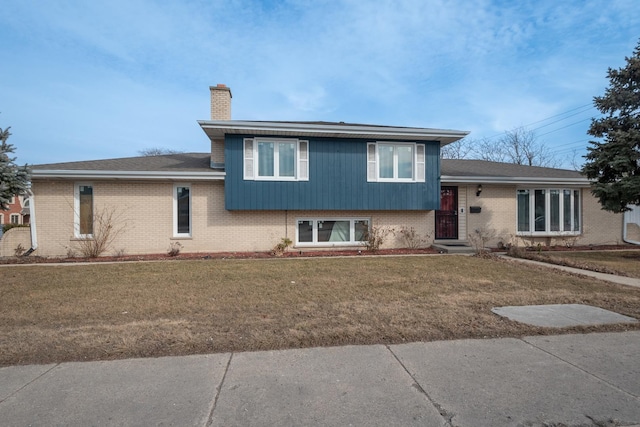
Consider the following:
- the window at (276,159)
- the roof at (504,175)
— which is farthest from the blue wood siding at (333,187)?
the roof at (504,175)

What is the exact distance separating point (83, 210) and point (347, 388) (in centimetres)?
1156

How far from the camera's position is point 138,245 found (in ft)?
36.7

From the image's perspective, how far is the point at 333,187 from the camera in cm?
1170

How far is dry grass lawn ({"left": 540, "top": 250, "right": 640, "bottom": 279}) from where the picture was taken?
8273mm

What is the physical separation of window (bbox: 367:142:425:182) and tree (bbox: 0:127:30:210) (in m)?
10.3

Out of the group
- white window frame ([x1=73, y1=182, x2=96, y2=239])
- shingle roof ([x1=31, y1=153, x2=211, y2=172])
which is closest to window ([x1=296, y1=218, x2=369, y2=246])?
shingle roof ([x1=31, y1=153, x2=211, y2=172])

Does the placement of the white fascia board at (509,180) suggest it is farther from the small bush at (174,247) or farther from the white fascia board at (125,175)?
the small bush at (174,247)

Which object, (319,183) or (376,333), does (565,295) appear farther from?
(319,183)

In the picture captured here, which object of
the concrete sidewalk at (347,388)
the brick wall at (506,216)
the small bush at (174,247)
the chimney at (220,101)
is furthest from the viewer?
the brick wall at (506,216)

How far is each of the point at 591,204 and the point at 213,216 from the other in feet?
48.1

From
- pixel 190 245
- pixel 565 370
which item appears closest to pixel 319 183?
pixel 190 245

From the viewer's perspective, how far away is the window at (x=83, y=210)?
36.3 ft

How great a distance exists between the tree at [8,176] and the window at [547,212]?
54.2 feet

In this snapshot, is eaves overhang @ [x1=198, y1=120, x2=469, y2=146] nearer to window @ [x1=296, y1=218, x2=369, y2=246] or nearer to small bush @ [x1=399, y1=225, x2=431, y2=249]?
window @ [x1=296, y1=218, x2=369, y2=246]
